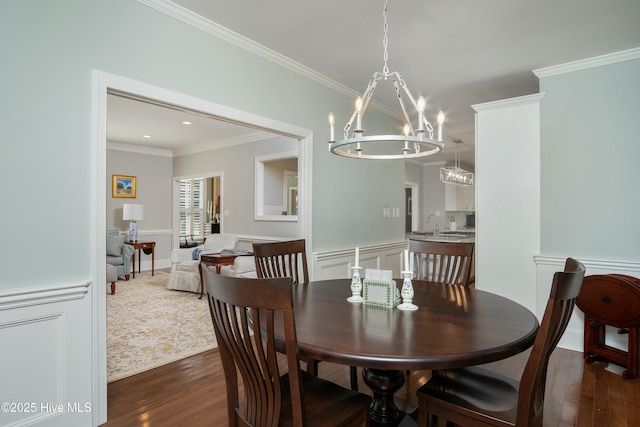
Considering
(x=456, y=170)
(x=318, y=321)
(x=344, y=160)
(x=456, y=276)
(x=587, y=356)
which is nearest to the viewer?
(x=318, y=321)

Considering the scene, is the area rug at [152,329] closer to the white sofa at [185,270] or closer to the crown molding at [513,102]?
the white sofa at [185,270]

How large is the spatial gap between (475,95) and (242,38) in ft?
8.97

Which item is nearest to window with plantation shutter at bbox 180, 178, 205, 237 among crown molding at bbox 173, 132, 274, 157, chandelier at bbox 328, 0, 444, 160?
crown molding at bbox 173, 132, 274, 157

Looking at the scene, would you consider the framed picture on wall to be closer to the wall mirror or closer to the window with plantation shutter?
the window with plantation shutter

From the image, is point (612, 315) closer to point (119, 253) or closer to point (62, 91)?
point (62, 91)

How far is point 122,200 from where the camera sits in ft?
23.5

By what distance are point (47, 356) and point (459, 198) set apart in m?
8.46

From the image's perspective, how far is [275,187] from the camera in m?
6.27

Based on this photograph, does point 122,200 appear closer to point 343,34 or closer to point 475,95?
point 343,34

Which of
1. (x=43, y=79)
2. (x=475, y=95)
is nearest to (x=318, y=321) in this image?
(x=43, y=79)

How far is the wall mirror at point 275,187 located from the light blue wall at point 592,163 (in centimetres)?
355

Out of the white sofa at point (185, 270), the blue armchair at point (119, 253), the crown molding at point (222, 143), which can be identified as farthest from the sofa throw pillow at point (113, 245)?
the crown molding at point (222, 143)

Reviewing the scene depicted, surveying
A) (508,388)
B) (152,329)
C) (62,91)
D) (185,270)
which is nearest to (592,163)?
(508,388)

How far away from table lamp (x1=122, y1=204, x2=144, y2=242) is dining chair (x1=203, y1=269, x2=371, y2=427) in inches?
247
